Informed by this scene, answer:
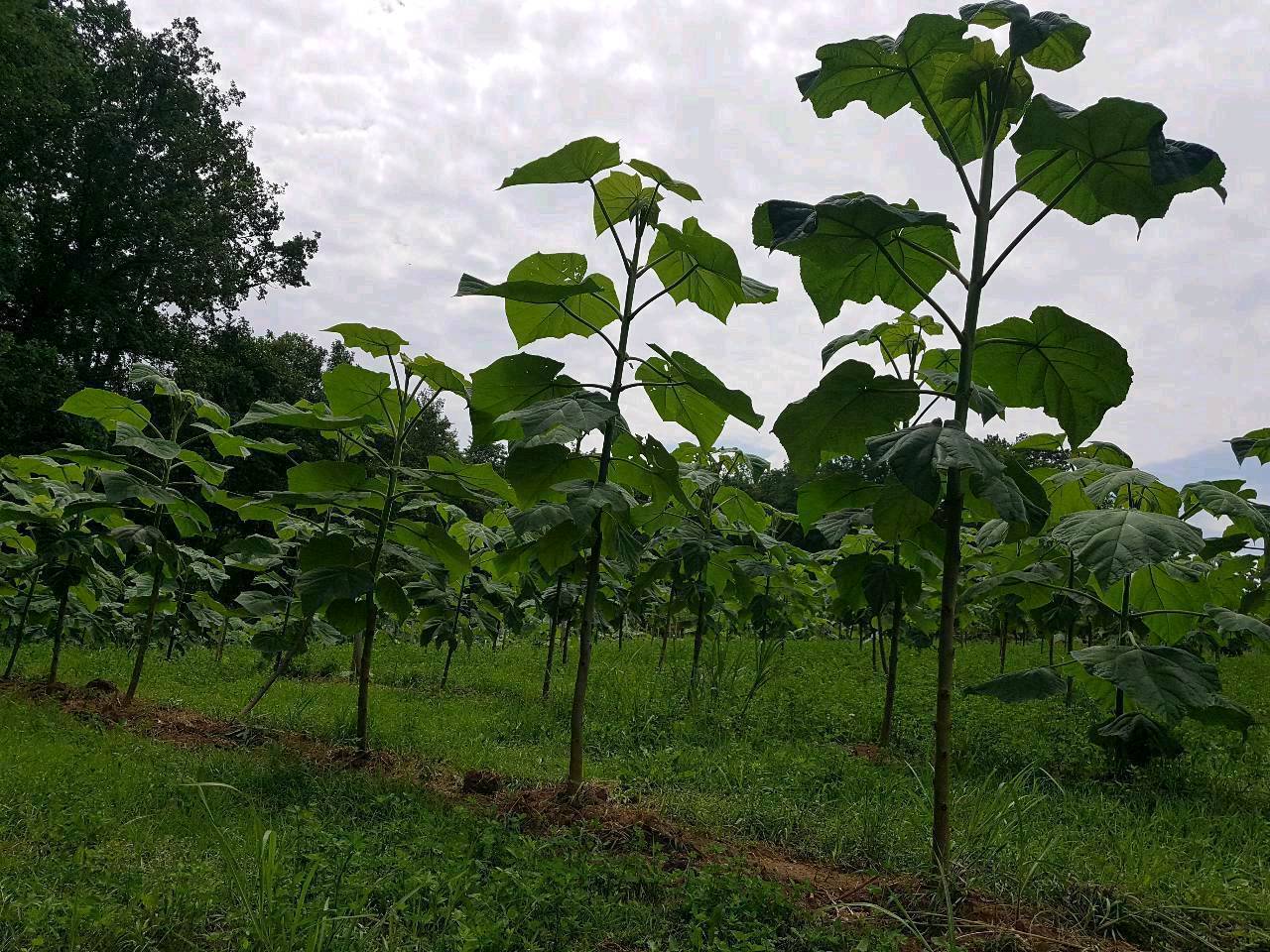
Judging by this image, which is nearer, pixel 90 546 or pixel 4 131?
pixel 90 546

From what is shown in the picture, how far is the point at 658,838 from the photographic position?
3.01 metres

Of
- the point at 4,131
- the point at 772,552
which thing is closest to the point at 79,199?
the point at 4,131

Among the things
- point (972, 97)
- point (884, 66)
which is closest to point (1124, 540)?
point (972, 97)

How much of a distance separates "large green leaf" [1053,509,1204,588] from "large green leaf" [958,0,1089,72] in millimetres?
1482

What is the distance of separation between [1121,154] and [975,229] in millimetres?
436

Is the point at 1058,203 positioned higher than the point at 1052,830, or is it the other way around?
the point at 1058,203

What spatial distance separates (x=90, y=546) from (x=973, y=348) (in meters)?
5.35

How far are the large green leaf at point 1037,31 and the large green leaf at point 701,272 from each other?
1158 mm

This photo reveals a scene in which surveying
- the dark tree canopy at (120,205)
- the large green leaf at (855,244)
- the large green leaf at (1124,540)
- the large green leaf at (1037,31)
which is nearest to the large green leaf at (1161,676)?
the large green leaf at (1124,540)

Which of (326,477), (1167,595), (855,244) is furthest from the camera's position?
(1167,595)

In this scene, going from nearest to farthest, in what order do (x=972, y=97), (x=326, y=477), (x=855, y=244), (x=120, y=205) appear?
(x=855, y=244) < (x=972, y=97) < (x=326, y=477) < (x=120, y=205)

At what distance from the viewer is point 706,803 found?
12.1 ft

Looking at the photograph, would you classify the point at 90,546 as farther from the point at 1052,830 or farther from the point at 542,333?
the point at 1052,830

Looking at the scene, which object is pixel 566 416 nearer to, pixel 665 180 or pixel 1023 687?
pixel 665 180
